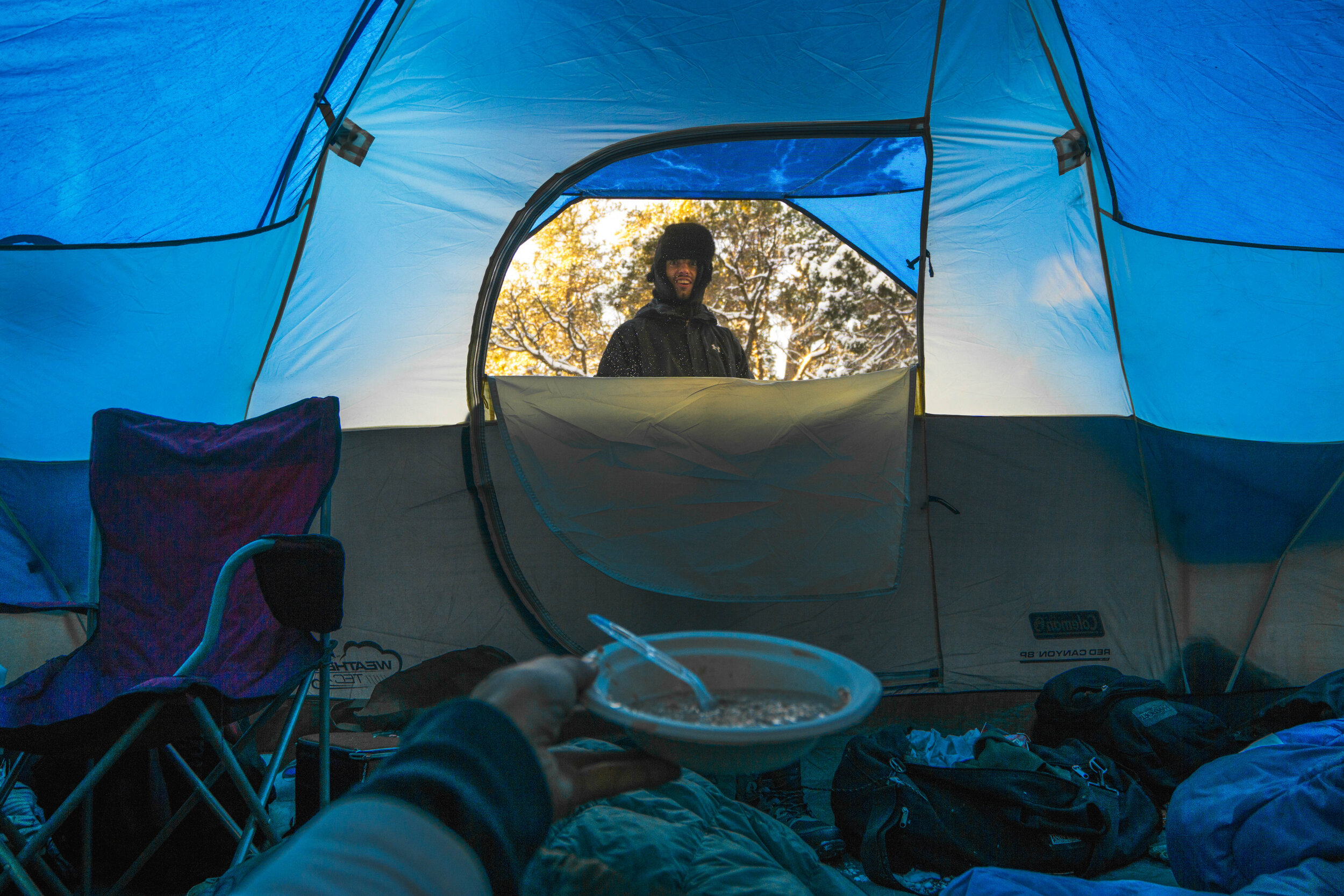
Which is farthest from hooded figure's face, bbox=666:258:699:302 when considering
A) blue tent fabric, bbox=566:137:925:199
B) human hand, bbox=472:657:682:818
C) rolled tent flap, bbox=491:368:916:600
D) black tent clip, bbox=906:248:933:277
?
human hand, bbox=472:657:682:818

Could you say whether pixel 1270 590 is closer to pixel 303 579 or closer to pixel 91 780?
pixel 303 579

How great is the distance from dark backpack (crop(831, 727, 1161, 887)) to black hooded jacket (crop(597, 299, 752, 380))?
1.24 meters

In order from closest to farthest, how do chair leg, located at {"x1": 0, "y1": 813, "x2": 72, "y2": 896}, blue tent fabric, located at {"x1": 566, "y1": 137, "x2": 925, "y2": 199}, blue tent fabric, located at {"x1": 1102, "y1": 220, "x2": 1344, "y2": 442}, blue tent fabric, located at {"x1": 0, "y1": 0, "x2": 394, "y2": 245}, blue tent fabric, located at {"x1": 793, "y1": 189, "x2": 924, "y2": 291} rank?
chair leg, located at {"x1": 0, "y1": 813, "x2": 72, "y2": 896}, blue tent fabric, located at {"x1": 0, "y1": 0, "x2": 394, "y2": 245}, blue tent fabric, located at {"x1": 1102, "y1": 220, "x2": 1344, "y2": 442}, blue tent fabric, located at {"x1": 566, "y1": 137, "x2": 925, "y2": 199}, blue tent fabric, located at {"x1": 793, "y1": 189, "x2": 924, "y2": 291}

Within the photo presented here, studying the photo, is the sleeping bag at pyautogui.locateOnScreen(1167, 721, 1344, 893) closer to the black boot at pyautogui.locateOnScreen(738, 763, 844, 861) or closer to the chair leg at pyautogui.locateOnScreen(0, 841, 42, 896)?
the black boot at pyautogui.locateOnScreen(738, 763, 844, 861)

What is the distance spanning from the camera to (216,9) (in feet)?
5.79

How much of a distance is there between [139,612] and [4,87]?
47.4 inches

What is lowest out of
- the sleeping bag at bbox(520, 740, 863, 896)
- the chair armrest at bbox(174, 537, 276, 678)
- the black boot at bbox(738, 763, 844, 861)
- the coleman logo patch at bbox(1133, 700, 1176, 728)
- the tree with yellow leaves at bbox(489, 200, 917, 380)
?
the black boot at bbox(738, 763, 844, 861)

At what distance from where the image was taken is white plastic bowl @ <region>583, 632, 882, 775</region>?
1.95 feet

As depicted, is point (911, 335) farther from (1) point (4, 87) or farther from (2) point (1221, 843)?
(1) point (4, 87)

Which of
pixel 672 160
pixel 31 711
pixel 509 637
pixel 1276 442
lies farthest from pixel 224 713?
pixel 1276 442

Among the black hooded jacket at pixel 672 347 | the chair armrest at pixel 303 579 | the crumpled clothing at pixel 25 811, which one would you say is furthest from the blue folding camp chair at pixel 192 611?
the black hooded jacket at pixel 672 347

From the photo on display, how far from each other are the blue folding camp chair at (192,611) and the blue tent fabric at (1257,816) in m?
1.58

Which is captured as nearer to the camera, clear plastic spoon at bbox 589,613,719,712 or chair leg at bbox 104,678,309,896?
clear plastic spoon at bbox 589,613,719,712

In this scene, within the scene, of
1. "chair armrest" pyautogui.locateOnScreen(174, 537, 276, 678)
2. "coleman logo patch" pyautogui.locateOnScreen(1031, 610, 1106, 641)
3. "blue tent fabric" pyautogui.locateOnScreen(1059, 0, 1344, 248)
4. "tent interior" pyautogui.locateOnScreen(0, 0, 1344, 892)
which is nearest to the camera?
"chair armrest" pyautogui.locateOnScreen(174, 537, 276, 678)
